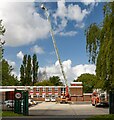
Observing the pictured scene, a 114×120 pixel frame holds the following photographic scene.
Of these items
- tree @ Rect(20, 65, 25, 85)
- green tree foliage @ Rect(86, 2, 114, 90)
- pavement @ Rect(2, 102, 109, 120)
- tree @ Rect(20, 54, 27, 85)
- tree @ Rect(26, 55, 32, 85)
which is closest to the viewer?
green tree foliage @ Rect(86, 2, 114, 90)

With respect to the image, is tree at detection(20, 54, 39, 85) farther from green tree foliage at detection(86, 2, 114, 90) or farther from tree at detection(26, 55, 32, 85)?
green tree foliage at detection(86, 2, 114, 90)

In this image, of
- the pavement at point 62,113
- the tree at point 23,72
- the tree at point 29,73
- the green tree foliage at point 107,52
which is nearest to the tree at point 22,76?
the tree at point 23,72

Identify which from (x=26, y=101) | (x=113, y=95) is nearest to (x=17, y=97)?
(x=26, y=101)

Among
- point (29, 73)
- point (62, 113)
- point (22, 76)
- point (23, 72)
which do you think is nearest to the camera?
point (62, 113)

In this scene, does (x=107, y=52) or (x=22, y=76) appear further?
(x=22, y=76)

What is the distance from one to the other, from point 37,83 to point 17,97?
7278 centimetres

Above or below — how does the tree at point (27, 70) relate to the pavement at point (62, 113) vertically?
above

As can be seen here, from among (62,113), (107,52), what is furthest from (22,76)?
(107,52)

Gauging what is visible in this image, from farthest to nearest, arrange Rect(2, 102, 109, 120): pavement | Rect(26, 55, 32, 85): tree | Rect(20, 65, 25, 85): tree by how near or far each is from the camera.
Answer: Rect(26, 55, 32, 85): tree → Rect(20, 65, 25, 85): tree → Rect(2, 102, 109, 120): pavement

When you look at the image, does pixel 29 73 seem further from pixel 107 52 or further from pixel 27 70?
pixel 107 52

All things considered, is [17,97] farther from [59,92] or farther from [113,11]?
[59,92]

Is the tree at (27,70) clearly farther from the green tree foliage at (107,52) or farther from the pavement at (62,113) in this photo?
the green tree foliage at (107,52)

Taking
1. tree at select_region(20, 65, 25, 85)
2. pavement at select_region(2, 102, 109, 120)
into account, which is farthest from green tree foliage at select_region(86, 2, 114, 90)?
tree at select_region(20, 65, 25, 85)

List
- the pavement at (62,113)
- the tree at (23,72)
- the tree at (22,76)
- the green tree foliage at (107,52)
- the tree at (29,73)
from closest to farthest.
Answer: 1. the green tree foliage at (107,52)
2. the pavement at (62,113)
3. the tree at (22,76)
4. the tree at (23,72)
5. the tree at (29,73)
